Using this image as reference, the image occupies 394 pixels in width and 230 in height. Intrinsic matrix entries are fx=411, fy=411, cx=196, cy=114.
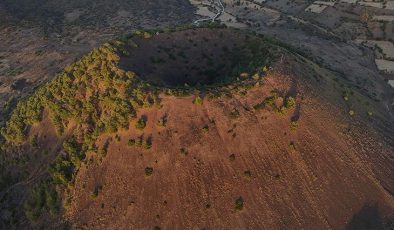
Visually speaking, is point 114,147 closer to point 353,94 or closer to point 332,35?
point 353,94

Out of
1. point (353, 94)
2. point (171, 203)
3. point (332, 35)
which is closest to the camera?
point (171, 203)

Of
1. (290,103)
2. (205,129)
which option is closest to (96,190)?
(205,129)

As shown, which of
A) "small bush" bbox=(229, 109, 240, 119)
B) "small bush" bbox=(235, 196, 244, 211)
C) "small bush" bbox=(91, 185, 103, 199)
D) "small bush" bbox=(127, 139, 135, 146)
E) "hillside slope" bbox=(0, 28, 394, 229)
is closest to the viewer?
"small bush" bbox=(235, 196, 244, 211)

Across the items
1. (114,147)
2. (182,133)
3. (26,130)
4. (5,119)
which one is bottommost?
(5,119)

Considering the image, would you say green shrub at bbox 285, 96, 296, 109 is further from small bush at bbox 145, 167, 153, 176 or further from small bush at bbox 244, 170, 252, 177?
small bush at bbox 145, 167, 153, 176

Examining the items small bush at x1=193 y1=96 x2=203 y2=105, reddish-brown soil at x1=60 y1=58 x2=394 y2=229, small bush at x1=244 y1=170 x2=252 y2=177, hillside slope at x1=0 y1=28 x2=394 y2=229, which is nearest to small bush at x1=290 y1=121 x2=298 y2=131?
hillside slope at x1=0 y1=28 x2=394 y2=229

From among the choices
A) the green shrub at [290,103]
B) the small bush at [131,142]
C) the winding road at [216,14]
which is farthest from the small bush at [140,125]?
the winding road at [216,14]

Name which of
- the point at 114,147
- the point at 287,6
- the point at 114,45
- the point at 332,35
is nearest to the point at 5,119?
the point at 114,45

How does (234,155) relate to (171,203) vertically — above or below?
above
